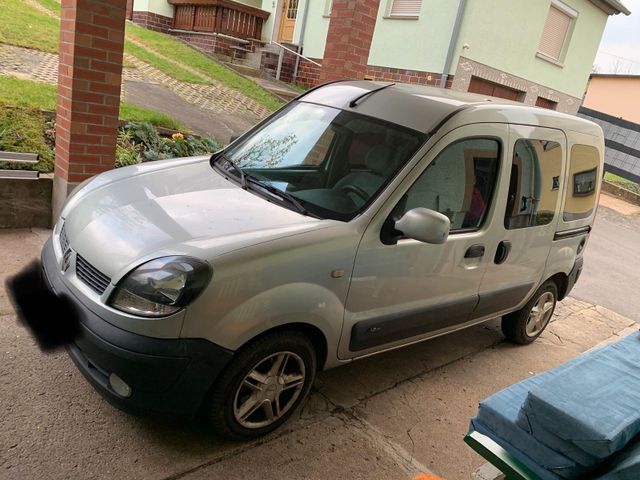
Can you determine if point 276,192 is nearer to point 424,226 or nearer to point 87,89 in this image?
point 424,226

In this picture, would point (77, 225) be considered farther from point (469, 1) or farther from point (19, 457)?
point (469, 1)

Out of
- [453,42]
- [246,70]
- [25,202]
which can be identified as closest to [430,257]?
[25,202]

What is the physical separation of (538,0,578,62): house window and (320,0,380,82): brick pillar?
11.0m

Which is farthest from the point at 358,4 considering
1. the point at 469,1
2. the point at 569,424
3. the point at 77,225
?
the point at 469,1

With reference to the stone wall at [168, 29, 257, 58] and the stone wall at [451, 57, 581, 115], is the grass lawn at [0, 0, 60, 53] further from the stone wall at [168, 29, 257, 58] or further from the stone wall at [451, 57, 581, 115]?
the stone wall at [451, 57, 581, 115]

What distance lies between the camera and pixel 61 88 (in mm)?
4684

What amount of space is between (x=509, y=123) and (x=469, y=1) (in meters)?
9.52

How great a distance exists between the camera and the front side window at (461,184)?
10.4 ft

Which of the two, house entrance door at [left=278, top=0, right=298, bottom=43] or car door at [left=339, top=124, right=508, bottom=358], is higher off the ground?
house entrance door at [left=278, top=0, right=298, bottom=43]

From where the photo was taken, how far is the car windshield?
3084 millimetres

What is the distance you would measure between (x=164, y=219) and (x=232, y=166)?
3.04ft

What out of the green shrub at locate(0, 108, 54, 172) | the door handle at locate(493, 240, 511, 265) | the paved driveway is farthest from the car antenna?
the green shrub at locate(0, 108, 54, 172)

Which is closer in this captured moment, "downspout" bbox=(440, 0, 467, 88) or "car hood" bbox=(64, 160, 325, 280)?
"car hood" bbox=(64, 160, 325, 280)

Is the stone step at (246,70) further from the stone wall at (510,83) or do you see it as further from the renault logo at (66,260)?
the renault logo at (66,260)
